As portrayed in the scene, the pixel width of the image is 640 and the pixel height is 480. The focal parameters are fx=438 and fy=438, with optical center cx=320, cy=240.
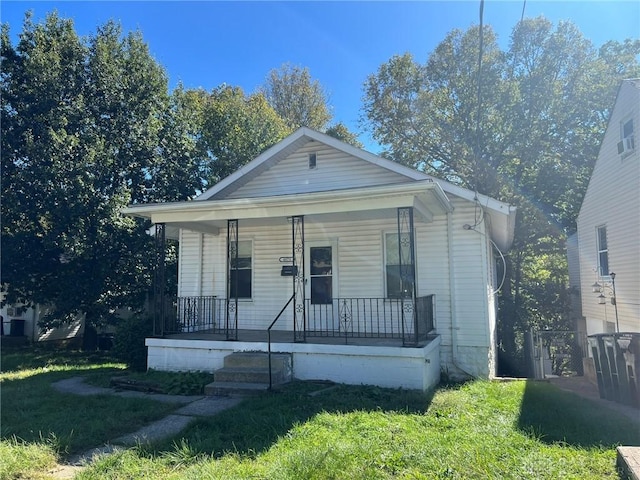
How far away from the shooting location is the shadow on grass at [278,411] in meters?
4.65

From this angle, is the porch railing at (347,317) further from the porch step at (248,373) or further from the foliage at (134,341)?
the porch step at (248,373)

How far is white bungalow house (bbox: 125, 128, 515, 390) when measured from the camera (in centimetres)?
767

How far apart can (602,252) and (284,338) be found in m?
8.91

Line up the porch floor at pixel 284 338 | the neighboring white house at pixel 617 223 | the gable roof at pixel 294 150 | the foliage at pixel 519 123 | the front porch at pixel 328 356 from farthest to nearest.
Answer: the foliage at pixel 519 123 → the neighboring white house at pixel 617 223 → the gable roof at pixel 294 150 → the porch floor at pixel 284 338 → the front porch at pixel 328 356

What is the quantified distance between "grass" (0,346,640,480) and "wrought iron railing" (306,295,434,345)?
2.34m

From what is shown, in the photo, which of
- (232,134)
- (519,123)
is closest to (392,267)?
(232,134)

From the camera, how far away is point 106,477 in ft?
13.0

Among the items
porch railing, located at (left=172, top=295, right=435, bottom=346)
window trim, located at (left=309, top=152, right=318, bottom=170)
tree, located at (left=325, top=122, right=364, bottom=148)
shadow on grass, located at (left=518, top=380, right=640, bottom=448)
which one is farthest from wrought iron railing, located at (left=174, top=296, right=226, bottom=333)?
tree, located at (left=325, top=122, right=364, bottom=148)

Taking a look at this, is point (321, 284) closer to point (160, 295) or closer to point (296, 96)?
point (160, 295)

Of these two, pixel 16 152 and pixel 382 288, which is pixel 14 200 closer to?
pixel 16 152

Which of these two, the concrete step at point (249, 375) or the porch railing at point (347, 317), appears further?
the porch railing at point (347, 317)

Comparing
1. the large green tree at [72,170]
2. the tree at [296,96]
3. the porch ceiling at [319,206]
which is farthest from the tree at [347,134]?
the porch ceiling at [319,206]

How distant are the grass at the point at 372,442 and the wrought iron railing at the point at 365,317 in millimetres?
2344

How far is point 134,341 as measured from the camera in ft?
30.9
